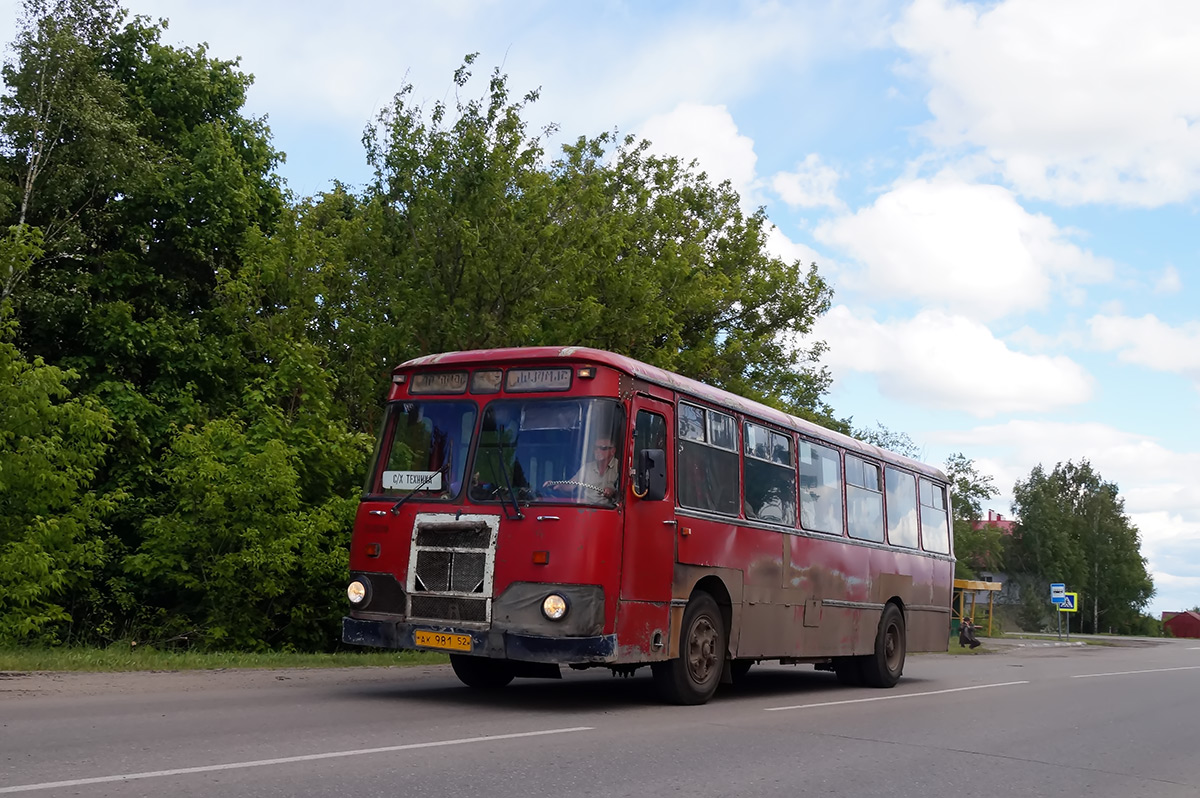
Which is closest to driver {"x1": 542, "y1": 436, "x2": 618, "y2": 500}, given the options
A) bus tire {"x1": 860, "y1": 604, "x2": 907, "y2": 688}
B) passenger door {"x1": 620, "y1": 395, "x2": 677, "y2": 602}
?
passenger door {"x1": 620, "y1": 395, "x2": 677, "y2": 602}

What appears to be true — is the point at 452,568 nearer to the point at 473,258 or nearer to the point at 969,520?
the point at 473,258

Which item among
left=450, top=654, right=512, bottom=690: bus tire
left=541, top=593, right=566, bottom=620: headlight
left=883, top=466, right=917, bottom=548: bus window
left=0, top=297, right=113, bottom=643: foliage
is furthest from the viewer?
left=883, top=466, right=917, bottom=548: bus window

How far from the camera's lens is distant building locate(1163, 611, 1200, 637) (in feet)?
395

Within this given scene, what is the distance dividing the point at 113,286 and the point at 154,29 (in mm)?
6533

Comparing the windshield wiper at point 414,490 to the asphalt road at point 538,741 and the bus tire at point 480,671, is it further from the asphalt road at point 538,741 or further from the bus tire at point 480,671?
the bus tire at point 480,671

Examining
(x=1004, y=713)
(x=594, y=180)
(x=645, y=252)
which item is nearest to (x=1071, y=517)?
(x=645, y=252)

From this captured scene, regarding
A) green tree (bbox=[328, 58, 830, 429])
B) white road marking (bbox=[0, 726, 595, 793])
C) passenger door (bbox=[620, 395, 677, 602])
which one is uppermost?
green tree (bbox=[328, 58, 830, 429])

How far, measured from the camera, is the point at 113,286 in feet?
87.3

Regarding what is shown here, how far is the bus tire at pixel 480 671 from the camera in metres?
13.0

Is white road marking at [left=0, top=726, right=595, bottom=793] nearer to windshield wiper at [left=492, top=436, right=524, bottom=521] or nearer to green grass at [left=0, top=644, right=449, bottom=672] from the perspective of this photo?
windshield wiper at [left=492, top=436, right=524, bottom=521]

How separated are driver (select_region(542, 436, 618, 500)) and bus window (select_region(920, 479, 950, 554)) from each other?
928 centimetres

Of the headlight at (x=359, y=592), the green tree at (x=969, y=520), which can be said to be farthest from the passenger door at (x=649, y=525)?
the green tree at (x=969, y=520)

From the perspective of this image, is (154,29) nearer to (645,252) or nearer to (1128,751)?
(645,252)

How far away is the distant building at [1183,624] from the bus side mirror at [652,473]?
408 feet
